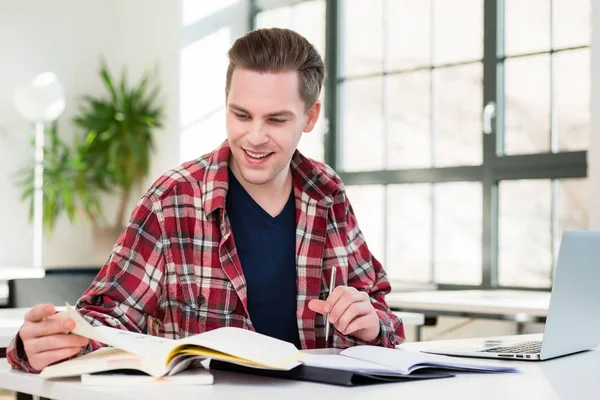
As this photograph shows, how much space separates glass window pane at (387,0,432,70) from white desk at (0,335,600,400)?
3994 mm

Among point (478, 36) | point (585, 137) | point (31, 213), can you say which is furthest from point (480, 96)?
point (31, 213)

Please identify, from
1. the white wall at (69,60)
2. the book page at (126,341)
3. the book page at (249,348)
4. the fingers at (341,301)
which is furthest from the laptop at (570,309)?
the white wall at (69,60)

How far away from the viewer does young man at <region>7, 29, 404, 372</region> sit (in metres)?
1.87

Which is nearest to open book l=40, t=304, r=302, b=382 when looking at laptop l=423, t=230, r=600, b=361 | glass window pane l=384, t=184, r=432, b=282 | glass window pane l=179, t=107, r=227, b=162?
laptop l=423, t=230, r=600, b=361

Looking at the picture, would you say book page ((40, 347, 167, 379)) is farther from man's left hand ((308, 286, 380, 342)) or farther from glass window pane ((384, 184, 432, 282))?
glass window pane ((384, 184, 432, 282))

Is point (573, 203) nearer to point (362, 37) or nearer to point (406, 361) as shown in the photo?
point (362, 37)

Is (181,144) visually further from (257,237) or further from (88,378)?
(88,378)

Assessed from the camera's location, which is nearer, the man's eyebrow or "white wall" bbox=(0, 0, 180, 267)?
the man's eyebrow

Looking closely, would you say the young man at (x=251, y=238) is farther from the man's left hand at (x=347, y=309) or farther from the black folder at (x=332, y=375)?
the black folder at (x=332, y=375)

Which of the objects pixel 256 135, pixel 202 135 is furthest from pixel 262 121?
pixel 202 135

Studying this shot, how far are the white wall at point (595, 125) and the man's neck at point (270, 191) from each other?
7.37ft

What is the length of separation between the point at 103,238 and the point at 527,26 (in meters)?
3.34

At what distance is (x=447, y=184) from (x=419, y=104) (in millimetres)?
515

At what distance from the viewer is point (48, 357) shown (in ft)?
4.75
